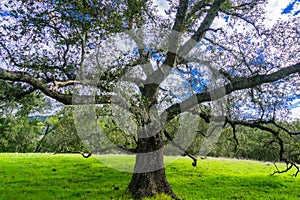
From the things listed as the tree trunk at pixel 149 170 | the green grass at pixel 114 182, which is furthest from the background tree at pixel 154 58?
the green grass at pixel 114 182

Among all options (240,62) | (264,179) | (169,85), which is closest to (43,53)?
(169,85)

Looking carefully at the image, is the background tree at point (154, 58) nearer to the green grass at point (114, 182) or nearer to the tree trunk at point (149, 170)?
the tree trunk at point (149, 170)

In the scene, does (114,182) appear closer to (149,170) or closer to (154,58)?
Result: (149,170)

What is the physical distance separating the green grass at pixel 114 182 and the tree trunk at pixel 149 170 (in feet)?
1.39

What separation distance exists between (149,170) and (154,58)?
462 cm

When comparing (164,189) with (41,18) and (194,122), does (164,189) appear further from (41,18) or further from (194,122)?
(41,18)

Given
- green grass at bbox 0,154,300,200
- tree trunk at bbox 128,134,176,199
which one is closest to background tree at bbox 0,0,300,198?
tree trunk at bbox 128,134,176,199

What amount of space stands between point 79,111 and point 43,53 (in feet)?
8.15

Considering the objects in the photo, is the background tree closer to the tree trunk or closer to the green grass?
the tree trunk

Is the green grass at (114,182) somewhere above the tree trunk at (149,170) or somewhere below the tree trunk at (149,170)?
below

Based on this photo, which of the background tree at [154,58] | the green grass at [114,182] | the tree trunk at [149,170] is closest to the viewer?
the background tree at [154,58]

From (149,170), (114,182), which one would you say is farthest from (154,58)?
(114,182)

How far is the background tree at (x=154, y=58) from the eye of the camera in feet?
25.3

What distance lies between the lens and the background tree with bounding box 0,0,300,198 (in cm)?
771
